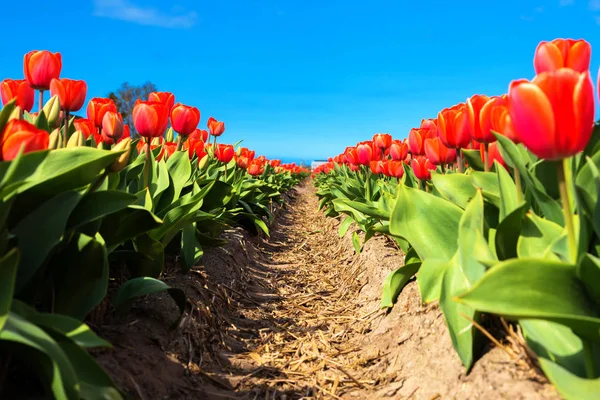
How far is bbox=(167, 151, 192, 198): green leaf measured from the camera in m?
3.21

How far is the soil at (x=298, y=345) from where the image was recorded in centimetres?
175

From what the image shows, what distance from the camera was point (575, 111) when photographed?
1.14 m

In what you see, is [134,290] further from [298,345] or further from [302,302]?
[302,302]

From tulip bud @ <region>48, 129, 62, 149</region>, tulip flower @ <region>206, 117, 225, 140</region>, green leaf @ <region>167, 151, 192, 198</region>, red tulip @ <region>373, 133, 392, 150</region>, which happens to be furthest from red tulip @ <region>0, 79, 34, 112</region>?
red tulip @ <region>373, 133, 392, 150</region>

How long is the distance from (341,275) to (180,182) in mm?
2234

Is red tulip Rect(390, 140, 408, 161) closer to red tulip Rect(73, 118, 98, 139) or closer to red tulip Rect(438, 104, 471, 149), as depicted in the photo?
red tulip Rect(438, 104, 471, 149)

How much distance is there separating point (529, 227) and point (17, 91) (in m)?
2.57

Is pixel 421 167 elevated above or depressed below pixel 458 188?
above

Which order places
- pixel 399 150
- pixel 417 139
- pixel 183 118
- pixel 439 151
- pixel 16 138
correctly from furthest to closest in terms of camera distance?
pixel 399 150 < pixel 417 139 < pixel 183 118 < pixel 439 151 < pixel 16 138

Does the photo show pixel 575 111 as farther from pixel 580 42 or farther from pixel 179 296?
pixel 179 296

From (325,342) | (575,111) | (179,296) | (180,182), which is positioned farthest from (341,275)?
(575,111)

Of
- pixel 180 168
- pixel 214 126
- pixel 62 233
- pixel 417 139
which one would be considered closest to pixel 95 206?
pixel 62 233

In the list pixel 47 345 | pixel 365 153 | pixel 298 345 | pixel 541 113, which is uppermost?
A: pixel 365 153

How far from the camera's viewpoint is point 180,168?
Result: 3.29 metres
